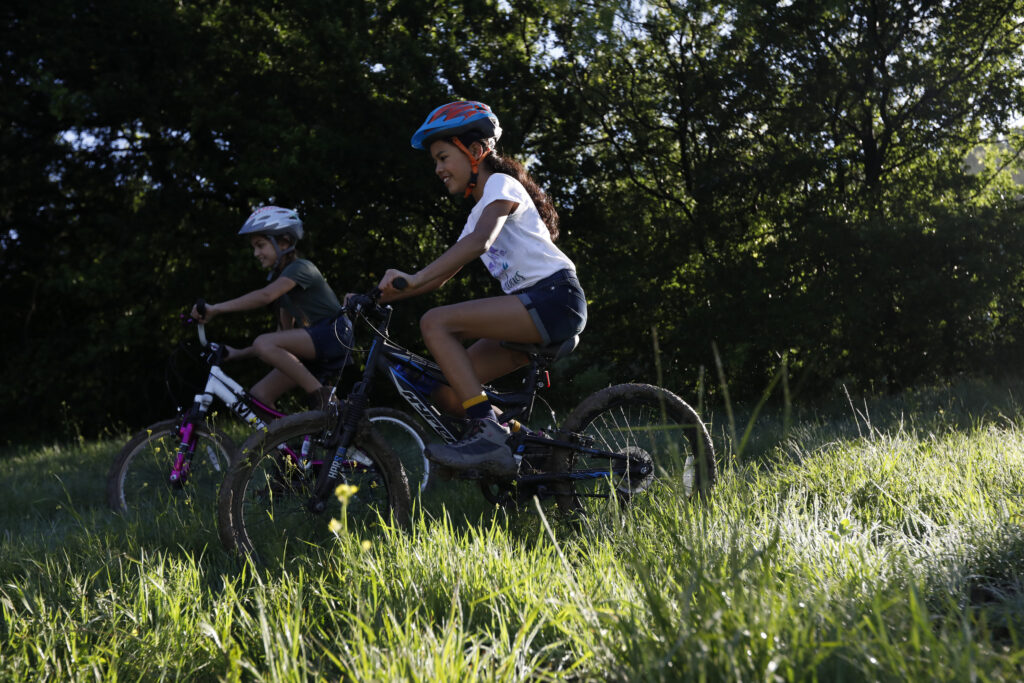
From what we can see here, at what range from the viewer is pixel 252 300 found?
18.6 ft

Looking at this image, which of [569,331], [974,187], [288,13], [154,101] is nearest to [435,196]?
[288,13]

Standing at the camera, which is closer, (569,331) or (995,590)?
(995,590)

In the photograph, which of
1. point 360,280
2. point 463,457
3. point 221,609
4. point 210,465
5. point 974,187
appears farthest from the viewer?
point 360,280

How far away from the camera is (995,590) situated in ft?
8.61

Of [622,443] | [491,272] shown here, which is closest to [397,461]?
[491,272]

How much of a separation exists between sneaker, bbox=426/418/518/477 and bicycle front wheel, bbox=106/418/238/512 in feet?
7.53

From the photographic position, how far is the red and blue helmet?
441 cm

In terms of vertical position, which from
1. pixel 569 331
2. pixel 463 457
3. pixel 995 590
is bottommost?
pixel 995 590

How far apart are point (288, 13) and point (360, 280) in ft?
12.4

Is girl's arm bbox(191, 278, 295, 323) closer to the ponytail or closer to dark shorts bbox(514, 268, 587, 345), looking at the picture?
the ponytail

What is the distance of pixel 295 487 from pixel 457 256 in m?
1.42

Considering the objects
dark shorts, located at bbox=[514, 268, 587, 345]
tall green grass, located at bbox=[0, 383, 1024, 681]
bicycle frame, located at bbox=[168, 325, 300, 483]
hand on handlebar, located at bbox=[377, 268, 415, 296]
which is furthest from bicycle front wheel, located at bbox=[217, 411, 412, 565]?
bicycle frame, located at bbox=[168, 325, 300, 483]

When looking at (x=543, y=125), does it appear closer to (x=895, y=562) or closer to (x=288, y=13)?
(x=288, y=13)

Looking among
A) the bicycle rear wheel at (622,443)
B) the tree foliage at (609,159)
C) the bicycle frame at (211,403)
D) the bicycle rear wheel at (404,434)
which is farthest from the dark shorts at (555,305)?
the tree foliage at (609,159)
